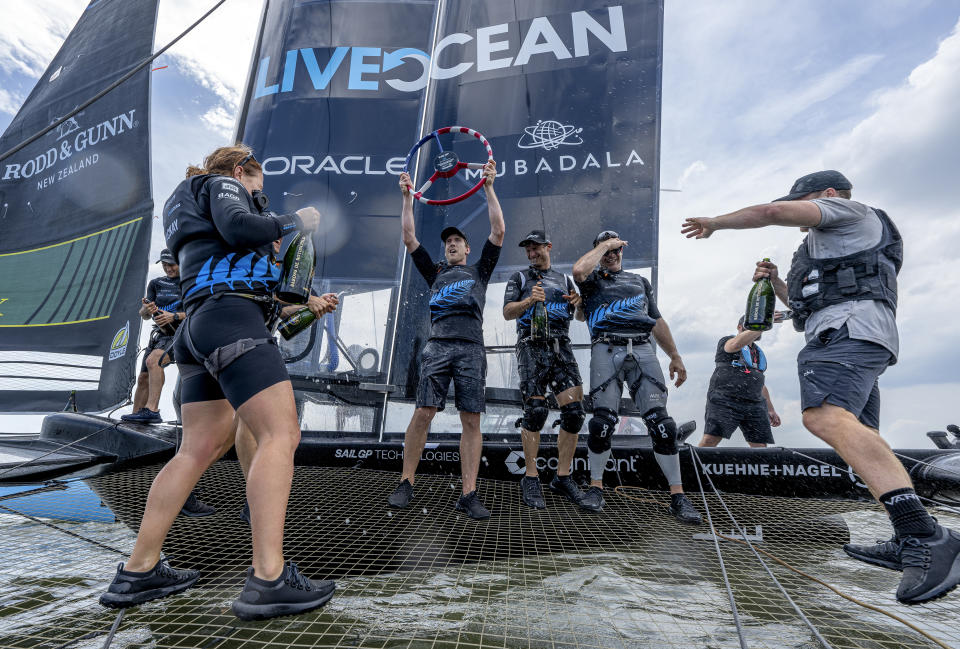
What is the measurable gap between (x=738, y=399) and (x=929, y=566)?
9.83ft

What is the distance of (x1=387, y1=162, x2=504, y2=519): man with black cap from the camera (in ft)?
8.09

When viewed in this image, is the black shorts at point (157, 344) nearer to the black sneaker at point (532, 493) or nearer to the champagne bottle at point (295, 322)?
the champagne bottle at point (295, 322)

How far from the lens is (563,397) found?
2.87 metres

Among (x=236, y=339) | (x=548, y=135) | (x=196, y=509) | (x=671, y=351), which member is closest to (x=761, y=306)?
(x=671, y=351)

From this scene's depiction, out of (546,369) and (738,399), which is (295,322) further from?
(738,399)

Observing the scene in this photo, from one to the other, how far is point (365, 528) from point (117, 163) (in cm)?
823

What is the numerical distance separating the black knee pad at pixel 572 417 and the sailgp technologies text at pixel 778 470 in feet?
2.61

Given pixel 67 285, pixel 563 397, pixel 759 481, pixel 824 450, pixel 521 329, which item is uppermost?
pixel 67 285

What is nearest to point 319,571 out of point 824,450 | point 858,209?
point 858,209

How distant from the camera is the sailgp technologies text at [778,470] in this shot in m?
2.76

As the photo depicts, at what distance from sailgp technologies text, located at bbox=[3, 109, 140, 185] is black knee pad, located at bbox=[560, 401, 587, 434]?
834 centimetres

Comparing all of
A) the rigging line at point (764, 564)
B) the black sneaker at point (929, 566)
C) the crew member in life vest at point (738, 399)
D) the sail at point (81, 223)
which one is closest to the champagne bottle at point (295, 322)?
the rigging line at point (764, 564)

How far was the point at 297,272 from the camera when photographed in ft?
5.37

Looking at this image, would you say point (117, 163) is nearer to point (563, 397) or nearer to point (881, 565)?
point (563, 397)
